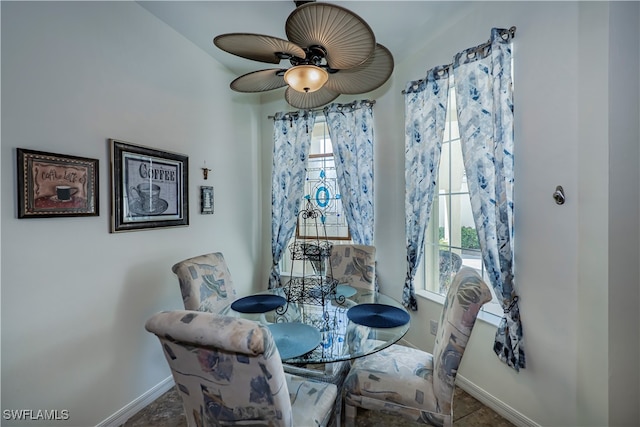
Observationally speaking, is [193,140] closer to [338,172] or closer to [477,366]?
[338,172]

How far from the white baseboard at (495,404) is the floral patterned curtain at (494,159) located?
354mm

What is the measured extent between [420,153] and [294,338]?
182 cm

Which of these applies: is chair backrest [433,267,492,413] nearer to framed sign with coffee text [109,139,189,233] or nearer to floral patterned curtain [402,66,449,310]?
floral patterned curtain [402,66,449,310]

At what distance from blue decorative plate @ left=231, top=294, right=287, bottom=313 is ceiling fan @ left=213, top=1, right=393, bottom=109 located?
144 cm

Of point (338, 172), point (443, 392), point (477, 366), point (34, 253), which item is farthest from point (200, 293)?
point (477, 366)

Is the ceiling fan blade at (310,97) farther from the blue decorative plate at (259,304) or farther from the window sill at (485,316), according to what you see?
the window sill at (485,316)

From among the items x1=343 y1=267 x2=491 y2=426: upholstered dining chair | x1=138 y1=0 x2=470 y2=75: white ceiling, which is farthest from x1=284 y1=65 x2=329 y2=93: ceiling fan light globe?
x1=343 y1=267 x2=491 y2=426: upholstered dining chair

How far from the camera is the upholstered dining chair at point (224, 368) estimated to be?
879 millimetres

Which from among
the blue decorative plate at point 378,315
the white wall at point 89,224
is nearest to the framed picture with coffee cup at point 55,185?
the white wall at point 89,224

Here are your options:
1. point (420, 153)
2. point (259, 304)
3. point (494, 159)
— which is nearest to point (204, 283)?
point (259, 304)

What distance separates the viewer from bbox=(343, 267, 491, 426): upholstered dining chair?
137 centimetres

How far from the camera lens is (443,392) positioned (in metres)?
1.40

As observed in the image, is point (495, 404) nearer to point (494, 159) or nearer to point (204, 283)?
point (494, 159)

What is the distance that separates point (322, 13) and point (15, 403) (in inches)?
95.8
